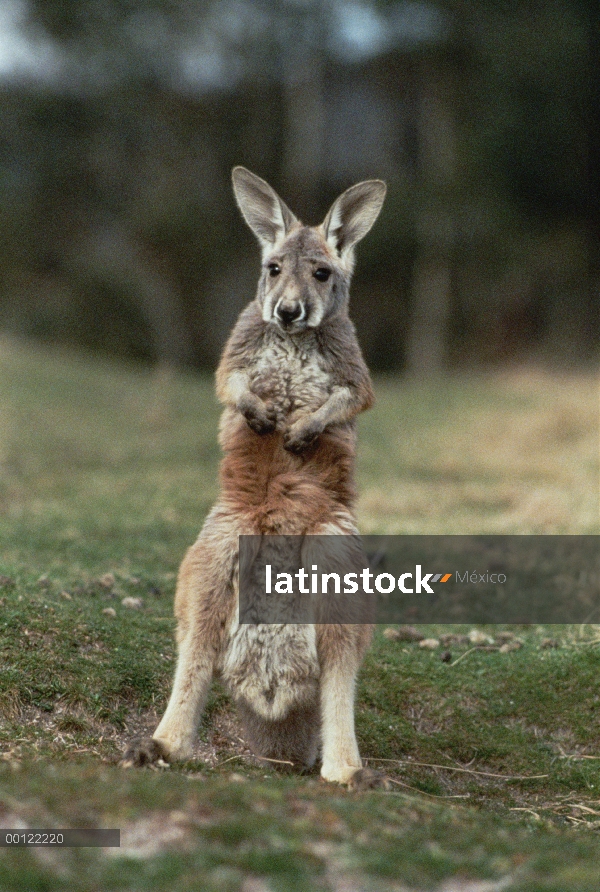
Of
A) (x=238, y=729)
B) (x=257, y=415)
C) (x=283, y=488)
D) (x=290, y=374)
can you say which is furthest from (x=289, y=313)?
(x=238, y=729)

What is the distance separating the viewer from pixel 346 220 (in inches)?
190

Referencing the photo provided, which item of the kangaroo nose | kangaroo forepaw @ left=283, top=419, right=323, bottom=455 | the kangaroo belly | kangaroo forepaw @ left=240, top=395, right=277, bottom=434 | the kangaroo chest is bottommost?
the kangaroo belly

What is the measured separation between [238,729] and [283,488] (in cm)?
138

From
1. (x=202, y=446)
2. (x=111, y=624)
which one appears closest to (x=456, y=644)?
(x=111, y=624)

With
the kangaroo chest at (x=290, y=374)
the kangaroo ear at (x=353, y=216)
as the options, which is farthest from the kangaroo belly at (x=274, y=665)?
the kangaroo ear at (x=353, y=216)

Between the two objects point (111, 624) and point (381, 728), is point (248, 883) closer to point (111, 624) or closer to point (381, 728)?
point (381, 728)

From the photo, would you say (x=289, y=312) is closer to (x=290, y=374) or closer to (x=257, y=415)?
(x=290, y=374)

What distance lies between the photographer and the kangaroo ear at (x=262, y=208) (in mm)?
4793

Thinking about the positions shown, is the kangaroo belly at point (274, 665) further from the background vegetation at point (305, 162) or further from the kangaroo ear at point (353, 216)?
the background vegetation at point (305, 162)

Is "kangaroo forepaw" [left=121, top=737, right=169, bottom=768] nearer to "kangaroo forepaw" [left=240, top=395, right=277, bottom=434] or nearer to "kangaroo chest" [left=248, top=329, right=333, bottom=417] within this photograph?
"kangaroo forepaw" [left=240, top=395, right=277, bottom=434]

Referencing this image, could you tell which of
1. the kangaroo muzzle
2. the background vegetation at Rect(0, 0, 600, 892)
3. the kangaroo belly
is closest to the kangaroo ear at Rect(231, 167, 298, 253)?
the kangaroo muzzle

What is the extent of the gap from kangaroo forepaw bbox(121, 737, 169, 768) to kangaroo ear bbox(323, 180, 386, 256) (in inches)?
89.2

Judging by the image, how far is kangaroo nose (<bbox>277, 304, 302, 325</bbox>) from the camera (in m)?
4.33

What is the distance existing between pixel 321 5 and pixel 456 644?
64.6 feet
